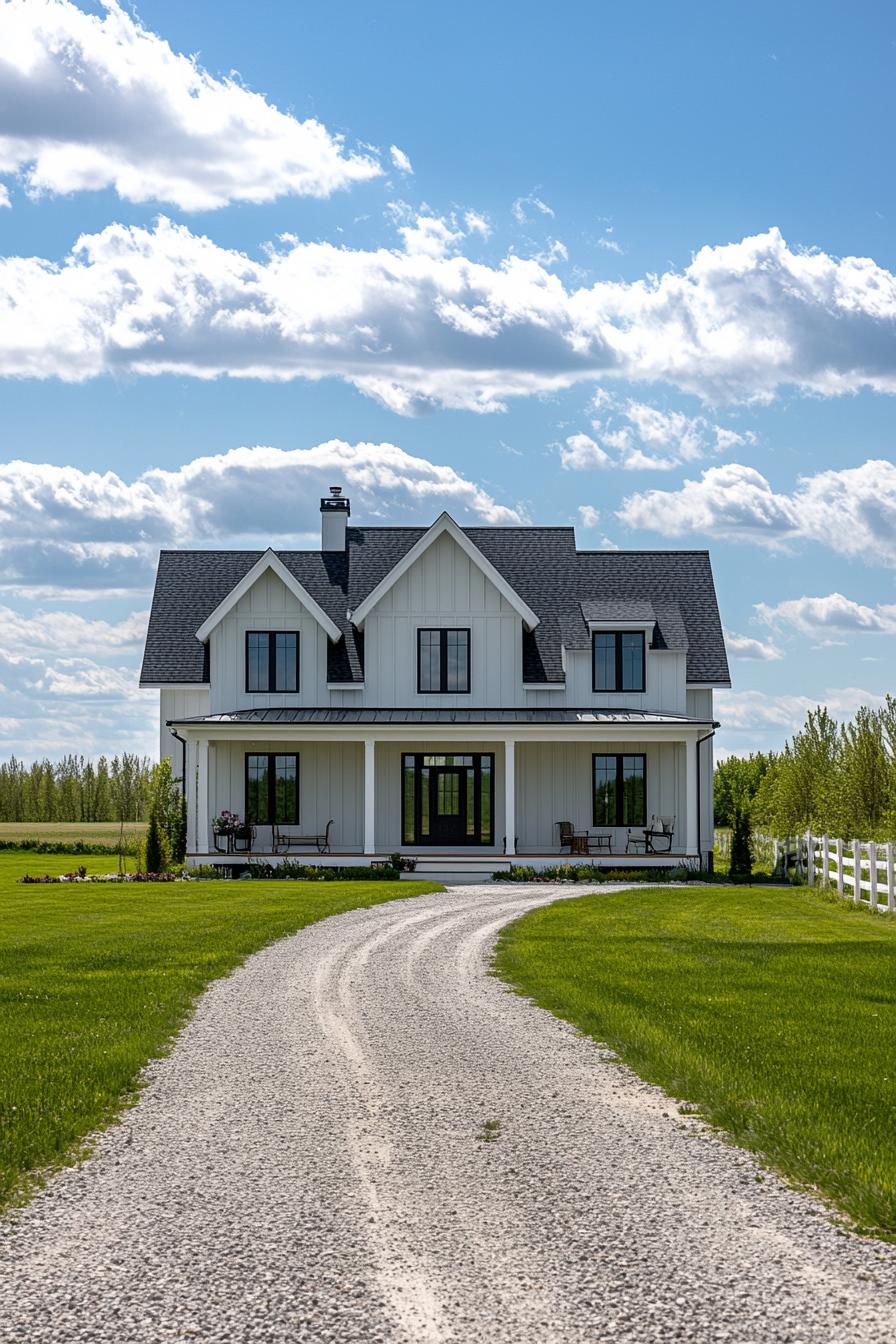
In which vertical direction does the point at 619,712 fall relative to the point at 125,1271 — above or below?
above

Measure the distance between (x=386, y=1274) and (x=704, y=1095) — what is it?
3645 millimetres

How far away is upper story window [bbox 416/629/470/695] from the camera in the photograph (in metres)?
33.6

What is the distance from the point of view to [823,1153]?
23.1 ft

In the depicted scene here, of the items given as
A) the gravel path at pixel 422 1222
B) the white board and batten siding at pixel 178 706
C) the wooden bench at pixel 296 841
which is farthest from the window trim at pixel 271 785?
the gravel path at pixel 422 1222

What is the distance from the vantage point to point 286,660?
34.0 m

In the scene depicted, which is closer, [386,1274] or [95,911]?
[386,1274]

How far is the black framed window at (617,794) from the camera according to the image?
33219 mm

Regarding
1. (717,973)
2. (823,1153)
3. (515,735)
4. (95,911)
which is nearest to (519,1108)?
(823,1153)

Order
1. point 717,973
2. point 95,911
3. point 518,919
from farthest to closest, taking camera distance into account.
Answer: point 95,911, point 518,919, point 717,973

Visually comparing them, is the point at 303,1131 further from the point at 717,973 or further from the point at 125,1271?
the point at 717,973

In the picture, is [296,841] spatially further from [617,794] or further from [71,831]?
[71,831]

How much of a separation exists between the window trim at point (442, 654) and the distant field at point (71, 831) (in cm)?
1263

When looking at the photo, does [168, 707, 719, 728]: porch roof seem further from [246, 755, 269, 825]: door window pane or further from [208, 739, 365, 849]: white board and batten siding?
[246, 755, 269, 825]: door window pane

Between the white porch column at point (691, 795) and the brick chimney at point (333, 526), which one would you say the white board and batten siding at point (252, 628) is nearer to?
the brick chimney at point (333, 526)
